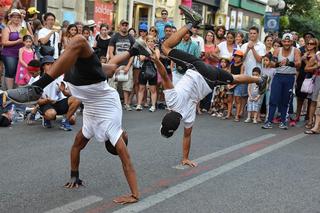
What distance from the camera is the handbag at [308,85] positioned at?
9570mm

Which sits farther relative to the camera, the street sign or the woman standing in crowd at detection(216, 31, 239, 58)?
the street sign

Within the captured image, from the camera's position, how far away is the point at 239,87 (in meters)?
10.1

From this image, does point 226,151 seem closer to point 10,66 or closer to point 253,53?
point 253,53

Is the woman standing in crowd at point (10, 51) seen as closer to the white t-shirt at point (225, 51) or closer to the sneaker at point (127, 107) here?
the sneaker at point (127, 107)

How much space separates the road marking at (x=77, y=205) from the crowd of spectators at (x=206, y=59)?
11.0 ft

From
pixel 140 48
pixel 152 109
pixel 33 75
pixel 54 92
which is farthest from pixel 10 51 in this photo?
pixel 140 48

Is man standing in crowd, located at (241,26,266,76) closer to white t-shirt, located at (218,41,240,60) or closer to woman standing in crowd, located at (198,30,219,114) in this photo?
white t-shirt, located at (218,41,240,60)

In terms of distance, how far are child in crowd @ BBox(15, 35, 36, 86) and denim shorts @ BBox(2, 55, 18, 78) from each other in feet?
0.91

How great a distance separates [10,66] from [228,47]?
188 inches

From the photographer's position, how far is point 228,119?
1012 cm

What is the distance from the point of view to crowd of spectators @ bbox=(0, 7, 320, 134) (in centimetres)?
911

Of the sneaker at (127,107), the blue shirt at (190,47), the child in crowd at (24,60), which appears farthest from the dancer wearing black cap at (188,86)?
the sneaker at (127,107)

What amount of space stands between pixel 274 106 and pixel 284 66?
84 centimetres

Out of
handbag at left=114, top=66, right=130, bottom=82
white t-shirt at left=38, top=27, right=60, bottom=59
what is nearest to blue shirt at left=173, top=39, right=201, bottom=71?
handbag at left=114, top=66, right=130, bottom=82
